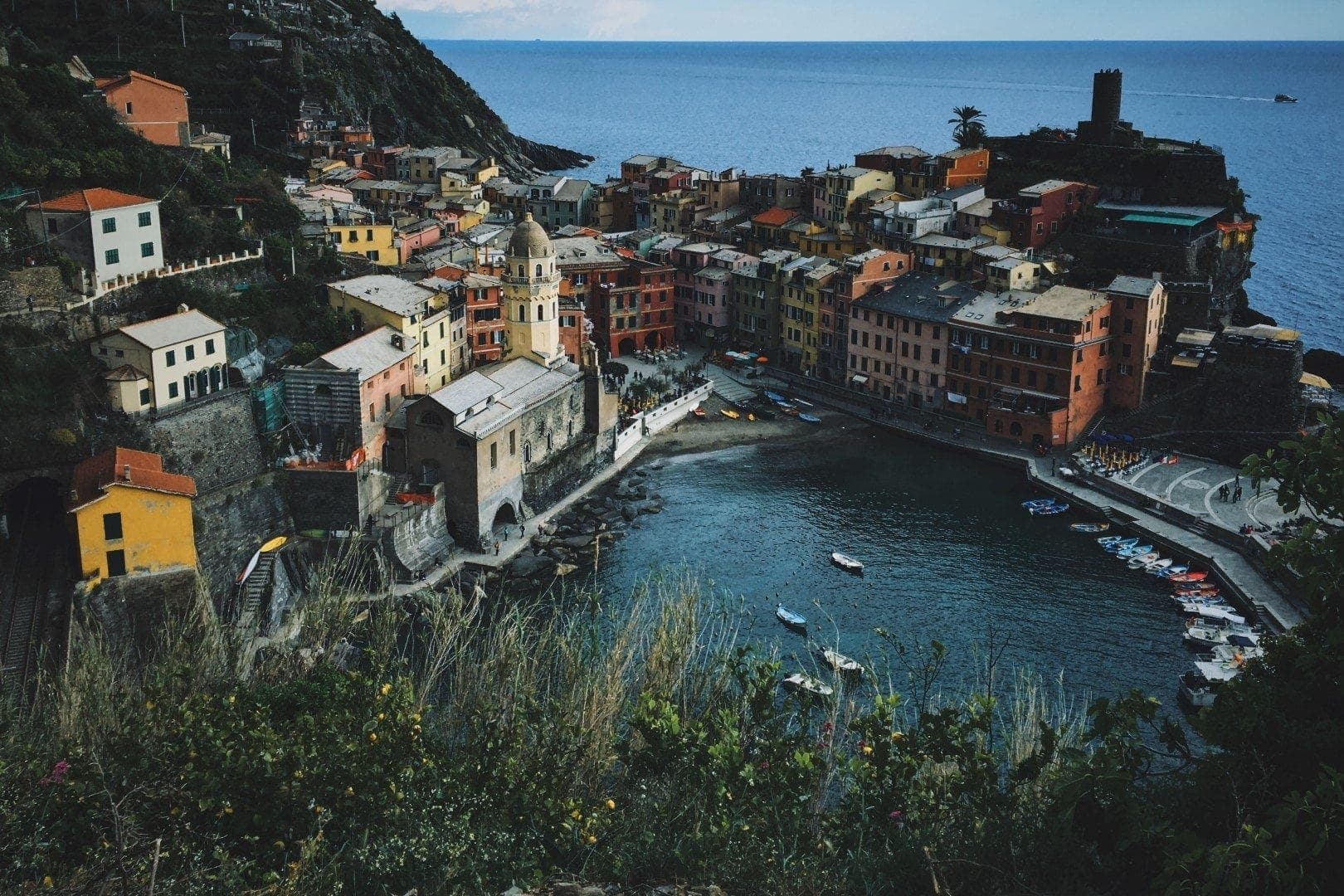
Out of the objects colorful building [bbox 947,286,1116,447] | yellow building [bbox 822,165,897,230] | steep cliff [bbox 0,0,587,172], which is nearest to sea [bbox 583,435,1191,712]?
colorful building [bbox 947,286,1116,447]

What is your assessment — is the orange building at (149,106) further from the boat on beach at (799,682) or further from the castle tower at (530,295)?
the boat on beach at (799,682)

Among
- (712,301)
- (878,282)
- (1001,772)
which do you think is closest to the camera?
(1001,772)

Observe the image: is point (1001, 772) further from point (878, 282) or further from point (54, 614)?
point (878, 282)

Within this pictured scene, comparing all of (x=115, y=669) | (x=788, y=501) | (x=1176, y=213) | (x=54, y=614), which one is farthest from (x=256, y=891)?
(x=1176, y=213)

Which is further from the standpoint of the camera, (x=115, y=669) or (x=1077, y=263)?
(x=1077, y=263)

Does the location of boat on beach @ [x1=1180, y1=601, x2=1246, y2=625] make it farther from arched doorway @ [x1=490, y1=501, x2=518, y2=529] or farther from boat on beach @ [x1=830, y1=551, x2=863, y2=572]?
arched doorway @ [x1=490, y1=501, x2=518, y2=529]
